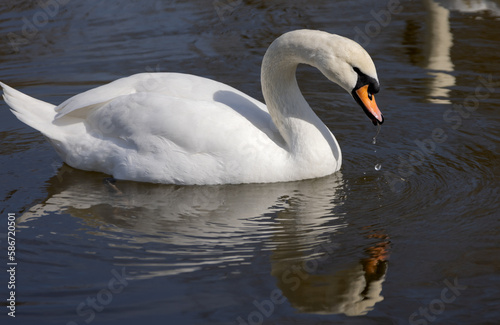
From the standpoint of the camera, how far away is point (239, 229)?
20.5ft

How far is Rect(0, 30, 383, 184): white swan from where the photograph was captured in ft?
22.4

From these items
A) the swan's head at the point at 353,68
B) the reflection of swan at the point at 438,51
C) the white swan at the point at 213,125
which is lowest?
the reflection of swan at the point at 438,51

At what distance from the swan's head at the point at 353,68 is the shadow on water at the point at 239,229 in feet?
2.52

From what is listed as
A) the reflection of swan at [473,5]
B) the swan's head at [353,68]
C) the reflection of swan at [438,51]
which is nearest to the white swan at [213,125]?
the swan's head at [353,68]

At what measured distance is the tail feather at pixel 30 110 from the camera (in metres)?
7.46

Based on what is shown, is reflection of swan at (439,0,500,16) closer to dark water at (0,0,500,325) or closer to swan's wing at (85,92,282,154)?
dark water at (0,0,500,325)

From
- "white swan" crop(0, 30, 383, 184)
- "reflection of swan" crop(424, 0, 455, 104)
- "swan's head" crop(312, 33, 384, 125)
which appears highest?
"swan's head" crop(312, 33, 384, 125)

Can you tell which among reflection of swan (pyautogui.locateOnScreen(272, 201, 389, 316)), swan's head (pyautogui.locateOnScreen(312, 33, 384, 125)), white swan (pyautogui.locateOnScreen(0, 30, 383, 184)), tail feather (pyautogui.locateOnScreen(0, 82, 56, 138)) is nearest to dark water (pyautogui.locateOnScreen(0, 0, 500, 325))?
reflection of swan (pyautogui.locateOnScreen(272, 201, 389, 316))

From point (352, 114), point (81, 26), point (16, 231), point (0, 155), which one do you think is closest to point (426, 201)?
point (352, 114)

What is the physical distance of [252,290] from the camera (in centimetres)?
542

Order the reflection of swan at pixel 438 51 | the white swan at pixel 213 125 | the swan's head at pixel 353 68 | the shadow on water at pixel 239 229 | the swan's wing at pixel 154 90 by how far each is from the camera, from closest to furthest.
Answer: the shadow on water at pixel 239 229 < the swan's head at pixel 353 68 < the white swan at pixel 213 125 < the swan's wing at pixel 154 90 < the reflection of swan at pixel 438 51

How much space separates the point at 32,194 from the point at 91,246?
1343mm

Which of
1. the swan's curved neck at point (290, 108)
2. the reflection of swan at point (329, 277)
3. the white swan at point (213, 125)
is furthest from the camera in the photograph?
the swan's curved neck at point (290, 108)

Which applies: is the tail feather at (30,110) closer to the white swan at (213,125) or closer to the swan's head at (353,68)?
the white swan at (213,125)
